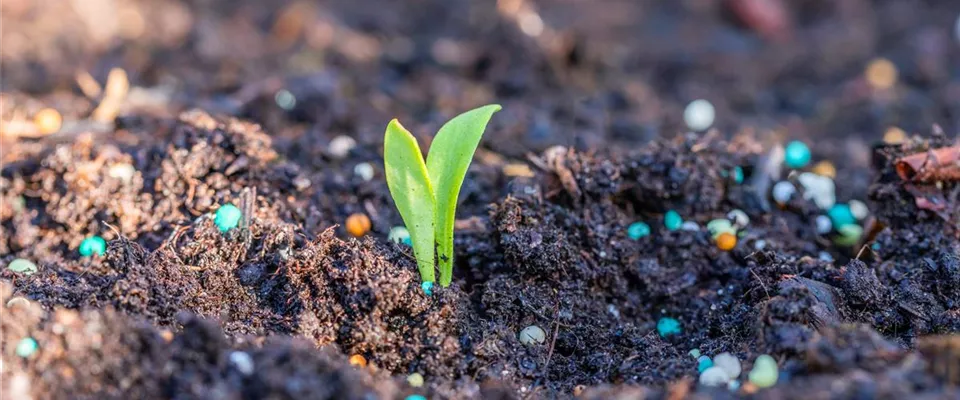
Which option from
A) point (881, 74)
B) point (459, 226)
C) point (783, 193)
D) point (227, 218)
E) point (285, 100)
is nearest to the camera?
point (227, 218)

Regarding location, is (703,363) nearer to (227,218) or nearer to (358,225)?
(358,225)

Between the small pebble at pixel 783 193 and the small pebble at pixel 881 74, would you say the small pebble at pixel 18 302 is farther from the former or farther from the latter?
the small pebble at pixel 881 74

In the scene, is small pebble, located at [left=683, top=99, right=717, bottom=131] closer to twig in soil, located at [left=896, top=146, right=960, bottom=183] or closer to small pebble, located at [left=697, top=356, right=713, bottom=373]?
twig in soil, located at [left=896, top=146, right=960, bottom=183]

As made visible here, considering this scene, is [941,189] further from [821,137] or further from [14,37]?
[14,37]

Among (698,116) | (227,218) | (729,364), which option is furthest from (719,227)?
(227,218)

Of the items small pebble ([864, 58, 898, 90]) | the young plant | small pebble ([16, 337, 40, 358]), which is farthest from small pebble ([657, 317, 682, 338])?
small pebble ([864, 58, 898, 90])

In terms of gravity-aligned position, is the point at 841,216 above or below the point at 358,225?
above

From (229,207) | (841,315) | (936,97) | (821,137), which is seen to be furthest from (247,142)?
(936,97)
